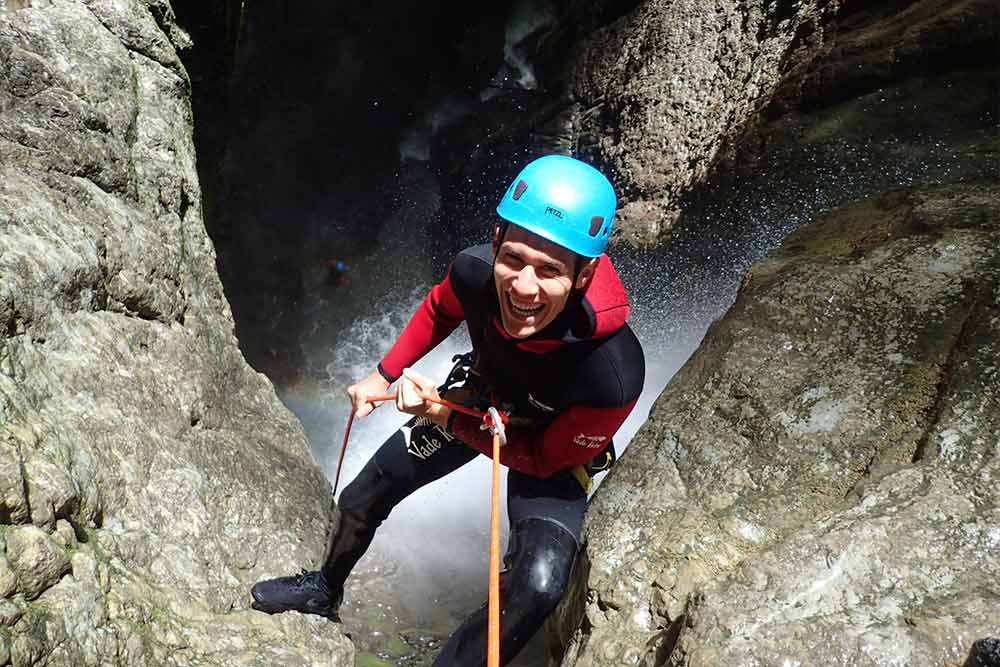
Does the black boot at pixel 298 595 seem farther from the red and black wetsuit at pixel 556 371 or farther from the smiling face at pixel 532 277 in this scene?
the smiling face at pixel 532 277

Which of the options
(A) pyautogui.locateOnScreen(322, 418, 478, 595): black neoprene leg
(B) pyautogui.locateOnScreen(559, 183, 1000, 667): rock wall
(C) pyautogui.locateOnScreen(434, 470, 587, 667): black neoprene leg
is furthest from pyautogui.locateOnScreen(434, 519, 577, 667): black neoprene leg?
(A) pyautogui.locateOnScreen(322, 418, 478, 595): black neoprene leg

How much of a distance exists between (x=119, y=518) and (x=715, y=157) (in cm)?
581

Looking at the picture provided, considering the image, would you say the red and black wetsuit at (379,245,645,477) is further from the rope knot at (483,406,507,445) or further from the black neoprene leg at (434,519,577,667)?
the black neoprene leg at (434,519,577,667)

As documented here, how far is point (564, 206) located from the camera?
2.15 meters

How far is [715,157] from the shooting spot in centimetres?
675

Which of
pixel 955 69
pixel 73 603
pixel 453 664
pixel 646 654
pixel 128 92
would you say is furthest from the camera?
pixel 955 69

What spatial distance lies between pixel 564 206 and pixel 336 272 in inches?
264

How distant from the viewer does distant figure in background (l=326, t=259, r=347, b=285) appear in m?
8.52

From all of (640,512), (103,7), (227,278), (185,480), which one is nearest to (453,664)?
(640,512)

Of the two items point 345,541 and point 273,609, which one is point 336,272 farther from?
point 273,609

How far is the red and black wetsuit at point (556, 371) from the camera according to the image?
232cm

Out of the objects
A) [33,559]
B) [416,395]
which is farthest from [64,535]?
[416,395]

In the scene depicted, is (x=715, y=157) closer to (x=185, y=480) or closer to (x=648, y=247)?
(x=648, y=247)

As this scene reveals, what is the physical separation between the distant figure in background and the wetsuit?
19.4 feet
